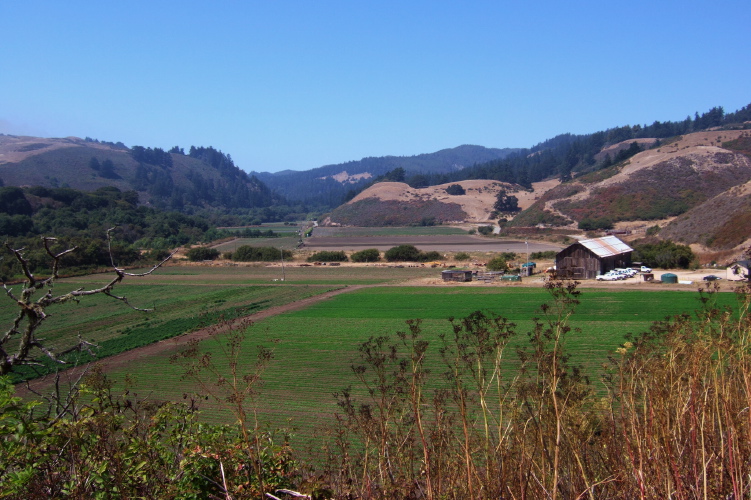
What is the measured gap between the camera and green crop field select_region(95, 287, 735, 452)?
59.2 feet

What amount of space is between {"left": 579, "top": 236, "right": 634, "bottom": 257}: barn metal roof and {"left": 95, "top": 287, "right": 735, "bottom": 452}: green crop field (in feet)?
28.3

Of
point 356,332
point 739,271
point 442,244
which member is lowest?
point 356,332

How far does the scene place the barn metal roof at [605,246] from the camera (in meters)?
51.1

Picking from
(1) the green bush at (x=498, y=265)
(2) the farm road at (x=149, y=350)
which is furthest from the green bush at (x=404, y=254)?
(2) the farm road at (x=149, y=350)

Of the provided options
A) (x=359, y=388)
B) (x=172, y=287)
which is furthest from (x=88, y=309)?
(x=359, y=388)

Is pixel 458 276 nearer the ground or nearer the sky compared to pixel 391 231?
nearer the ground

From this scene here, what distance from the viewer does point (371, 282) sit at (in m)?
57.3

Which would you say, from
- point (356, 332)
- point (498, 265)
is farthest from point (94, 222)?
point (356, 332)

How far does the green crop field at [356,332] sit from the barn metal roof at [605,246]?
863 cm

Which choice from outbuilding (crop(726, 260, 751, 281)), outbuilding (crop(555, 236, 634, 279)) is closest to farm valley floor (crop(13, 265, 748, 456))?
outbuilding (crop(726, 260, 751, 281))

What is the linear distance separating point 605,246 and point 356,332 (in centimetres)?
3246

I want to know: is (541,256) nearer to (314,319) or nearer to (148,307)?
(314,319)

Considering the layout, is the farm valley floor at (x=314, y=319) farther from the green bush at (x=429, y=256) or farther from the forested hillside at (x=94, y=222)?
the forested hillside at (x=94, y=222)

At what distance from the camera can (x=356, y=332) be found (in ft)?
99.2
